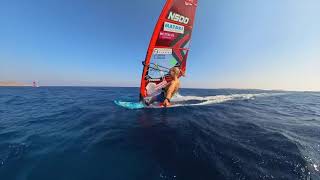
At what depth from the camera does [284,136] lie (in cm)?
561

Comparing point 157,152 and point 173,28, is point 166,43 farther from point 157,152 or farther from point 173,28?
point 157,152

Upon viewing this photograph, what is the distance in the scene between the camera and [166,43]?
38.0 ft

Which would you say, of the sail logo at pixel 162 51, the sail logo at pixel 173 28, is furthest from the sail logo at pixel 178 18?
the sail logo at pixel 162 51

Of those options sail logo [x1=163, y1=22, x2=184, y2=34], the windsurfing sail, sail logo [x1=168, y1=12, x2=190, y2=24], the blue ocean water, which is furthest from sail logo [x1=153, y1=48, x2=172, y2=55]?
the blue ocean water

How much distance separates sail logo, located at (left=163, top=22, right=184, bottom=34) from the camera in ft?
35.9

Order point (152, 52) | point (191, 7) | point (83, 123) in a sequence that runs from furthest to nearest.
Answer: point (191, 7), point (152, 52), point (83, 123)

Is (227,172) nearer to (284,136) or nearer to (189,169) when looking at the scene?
(189,169)

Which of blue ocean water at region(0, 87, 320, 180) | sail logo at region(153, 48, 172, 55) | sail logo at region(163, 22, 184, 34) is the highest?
sail logo at region(163, 22, 184, 34)

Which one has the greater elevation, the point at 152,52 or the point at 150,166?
the point at 152,52

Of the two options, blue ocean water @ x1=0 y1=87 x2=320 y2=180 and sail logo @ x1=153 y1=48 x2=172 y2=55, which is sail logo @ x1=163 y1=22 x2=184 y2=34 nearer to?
sail logo @ x1=153 y1=48 x2=172 y2=55

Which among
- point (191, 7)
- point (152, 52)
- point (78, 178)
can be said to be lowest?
point (78, 178)

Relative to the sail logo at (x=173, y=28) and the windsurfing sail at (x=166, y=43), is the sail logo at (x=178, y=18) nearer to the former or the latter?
the windsurfing sail at (x=166, y=43)

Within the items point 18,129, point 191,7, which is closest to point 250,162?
point 18,129

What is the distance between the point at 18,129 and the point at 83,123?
236 centimetres
